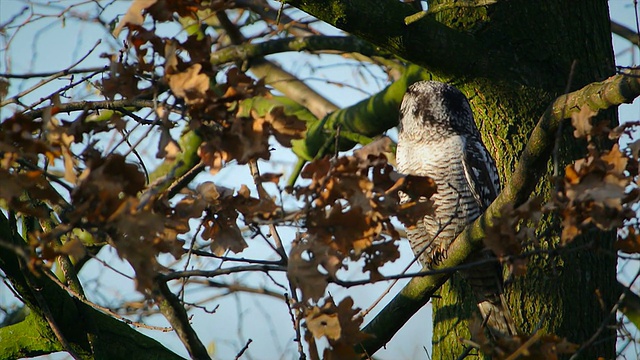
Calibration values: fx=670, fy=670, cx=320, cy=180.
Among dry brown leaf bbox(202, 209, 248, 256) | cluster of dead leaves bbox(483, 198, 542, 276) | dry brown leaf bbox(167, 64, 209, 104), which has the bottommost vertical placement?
cluster of dead leaves bbox(483, 198, 542, 276)

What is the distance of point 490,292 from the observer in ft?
14.1

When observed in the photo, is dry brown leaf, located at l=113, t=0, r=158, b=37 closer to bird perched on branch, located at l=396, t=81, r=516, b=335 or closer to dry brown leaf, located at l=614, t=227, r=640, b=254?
dry brown leaf, located at l=614, t=227, r=640, b=254

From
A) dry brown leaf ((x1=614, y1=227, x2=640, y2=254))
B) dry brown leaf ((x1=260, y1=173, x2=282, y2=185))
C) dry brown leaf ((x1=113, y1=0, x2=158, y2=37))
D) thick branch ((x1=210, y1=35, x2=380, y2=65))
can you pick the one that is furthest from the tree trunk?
dry brown leaf ((x1=113, y1=0, x2=158, y2=37))

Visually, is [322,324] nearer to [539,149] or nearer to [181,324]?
[181,324]

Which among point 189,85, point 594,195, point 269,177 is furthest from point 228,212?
point 594,195

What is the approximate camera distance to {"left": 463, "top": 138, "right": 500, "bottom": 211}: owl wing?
13.7ft

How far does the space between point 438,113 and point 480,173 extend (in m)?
0.55

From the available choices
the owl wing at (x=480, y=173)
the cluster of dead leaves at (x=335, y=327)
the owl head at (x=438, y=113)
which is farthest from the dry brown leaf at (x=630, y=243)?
the owl head at (x=438, y=113)

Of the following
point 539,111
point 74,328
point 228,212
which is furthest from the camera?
point 539,111

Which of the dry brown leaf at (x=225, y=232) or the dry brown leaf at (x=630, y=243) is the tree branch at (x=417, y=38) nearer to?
the dry brown leaf at (x=225, y=232)

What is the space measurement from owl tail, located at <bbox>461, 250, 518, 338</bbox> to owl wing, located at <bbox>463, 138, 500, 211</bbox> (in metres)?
0.38

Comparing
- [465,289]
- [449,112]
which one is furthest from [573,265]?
[449,112]

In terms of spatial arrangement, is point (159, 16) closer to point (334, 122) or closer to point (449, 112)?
point (449, 112)

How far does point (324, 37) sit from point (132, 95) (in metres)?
3.43
